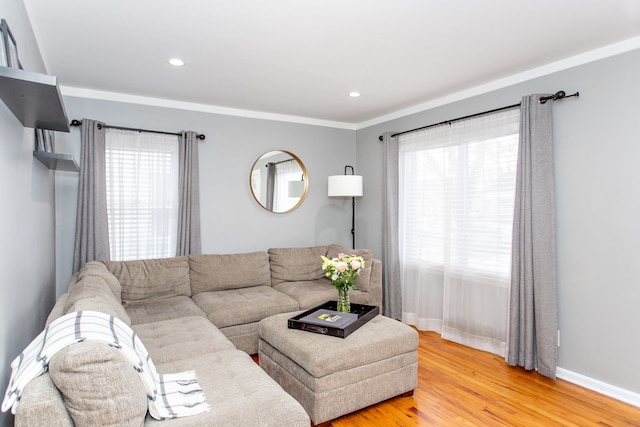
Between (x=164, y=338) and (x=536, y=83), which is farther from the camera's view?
(x=536, y=83)

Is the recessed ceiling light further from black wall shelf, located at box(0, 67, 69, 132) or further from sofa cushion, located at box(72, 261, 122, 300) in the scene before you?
sofa cushion, located at box(72, 261, 122, 300)

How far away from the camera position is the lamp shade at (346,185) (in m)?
4.46

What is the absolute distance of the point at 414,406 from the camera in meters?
2.50

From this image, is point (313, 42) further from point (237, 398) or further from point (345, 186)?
point (237, 398)

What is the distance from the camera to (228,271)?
3.91 m

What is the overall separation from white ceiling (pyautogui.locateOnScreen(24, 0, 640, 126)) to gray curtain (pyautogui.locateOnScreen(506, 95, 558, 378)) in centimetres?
58

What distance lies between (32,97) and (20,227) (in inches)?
27.8

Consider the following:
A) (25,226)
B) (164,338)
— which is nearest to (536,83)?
(164,338)

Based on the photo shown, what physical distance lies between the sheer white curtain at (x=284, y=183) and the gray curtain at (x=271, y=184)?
41mm

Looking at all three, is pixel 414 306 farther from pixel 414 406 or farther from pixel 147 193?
pixel 147 193

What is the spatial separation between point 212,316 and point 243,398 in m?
1.68

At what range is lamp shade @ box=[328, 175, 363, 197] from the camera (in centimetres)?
446

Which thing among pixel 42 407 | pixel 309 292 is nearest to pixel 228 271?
pixel 309 292

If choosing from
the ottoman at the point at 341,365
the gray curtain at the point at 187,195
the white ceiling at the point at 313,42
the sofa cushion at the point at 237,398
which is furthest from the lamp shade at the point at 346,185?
the sofa cushion at the point at 237,398
